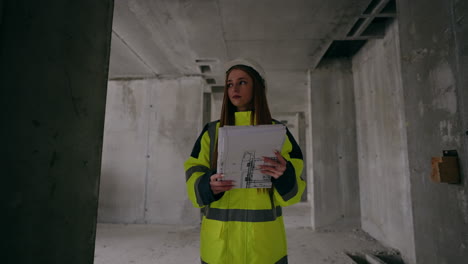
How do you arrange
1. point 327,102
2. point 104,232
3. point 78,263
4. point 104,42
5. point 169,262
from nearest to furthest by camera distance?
point 78,263
point 104,42
point 169,262
point 104,232
point 327,102

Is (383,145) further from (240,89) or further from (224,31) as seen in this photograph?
(240,89)

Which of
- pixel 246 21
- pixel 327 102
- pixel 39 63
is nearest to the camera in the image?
pixel 39 63

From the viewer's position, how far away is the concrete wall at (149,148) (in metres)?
4.34

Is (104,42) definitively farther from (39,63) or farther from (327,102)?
(327,102)

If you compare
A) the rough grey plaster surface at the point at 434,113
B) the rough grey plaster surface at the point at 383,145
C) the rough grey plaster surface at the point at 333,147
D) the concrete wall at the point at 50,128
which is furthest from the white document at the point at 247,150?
the rough grey plaster surface at the point at 333,147

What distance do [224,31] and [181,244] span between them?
112 inches

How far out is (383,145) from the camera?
322 cm

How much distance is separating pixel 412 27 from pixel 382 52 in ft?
6.63

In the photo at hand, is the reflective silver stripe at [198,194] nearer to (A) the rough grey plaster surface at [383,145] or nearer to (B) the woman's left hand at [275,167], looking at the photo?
(B) the woman's left hand at [275,167]

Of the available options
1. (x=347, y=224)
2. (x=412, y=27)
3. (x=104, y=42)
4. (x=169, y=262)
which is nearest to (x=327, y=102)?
(x=347, y=224)

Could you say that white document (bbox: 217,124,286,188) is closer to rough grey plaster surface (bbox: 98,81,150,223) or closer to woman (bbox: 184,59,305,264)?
woman (bbox: 184,59,305,264)

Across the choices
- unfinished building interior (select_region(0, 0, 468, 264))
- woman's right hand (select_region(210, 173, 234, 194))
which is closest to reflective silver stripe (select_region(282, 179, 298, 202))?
woman's right hand (select_region(210, 173, 234, 194))

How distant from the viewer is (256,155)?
0.93m

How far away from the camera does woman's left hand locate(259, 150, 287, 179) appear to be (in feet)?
3.07
